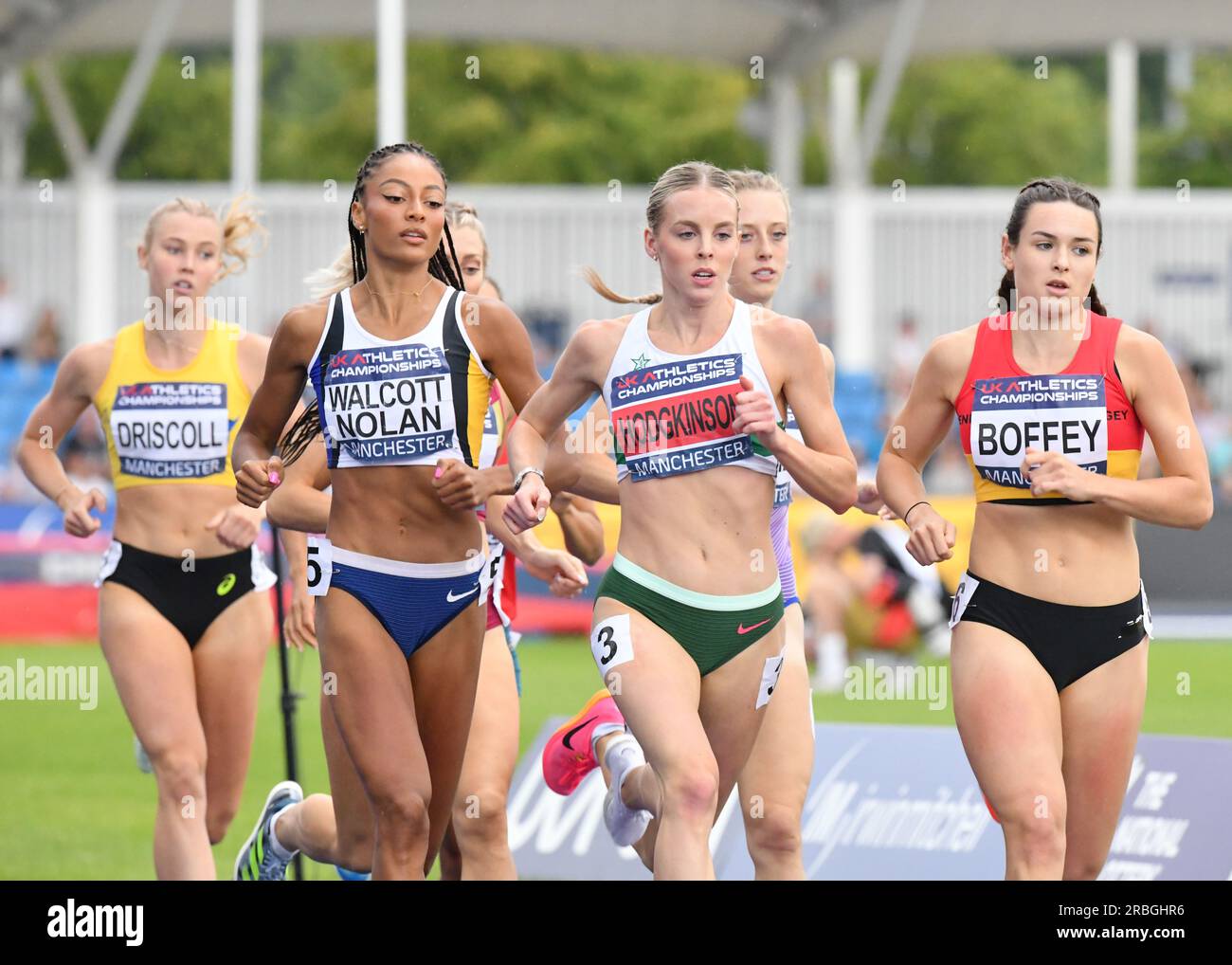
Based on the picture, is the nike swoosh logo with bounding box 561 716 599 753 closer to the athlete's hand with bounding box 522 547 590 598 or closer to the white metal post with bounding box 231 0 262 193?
the athlete's hand with bounding box 522 547 590 598

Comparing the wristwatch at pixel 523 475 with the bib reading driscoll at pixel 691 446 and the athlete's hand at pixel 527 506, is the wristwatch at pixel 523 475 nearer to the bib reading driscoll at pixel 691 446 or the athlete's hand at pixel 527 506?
the athlete's hand at pixel 527 506

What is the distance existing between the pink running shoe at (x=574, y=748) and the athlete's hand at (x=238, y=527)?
1.49 metres

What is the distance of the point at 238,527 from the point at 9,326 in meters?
18.9

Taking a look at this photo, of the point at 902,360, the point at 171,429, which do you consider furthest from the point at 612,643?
the point at 902,360

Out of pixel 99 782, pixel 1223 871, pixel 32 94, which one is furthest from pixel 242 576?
pixel 32 94

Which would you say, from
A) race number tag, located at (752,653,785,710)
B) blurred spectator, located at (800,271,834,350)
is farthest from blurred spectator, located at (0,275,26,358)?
race number tag, located at (752,653,785,710)

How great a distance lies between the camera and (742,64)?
26078mm

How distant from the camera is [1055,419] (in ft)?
20.4

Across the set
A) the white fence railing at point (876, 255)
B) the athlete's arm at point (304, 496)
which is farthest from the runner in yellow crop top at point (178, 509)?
the white fence railing at point (876, 255)

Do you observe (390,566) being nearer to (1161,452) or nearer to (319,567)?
(319,567)

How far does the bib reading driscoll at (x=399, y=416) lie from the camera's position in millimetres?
6234

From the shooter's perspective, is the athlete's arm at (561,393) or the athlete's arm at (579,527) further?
the athlete's arm at (579,527)

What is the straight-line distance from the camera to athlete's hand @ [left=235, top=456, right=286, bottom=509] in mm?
6285
